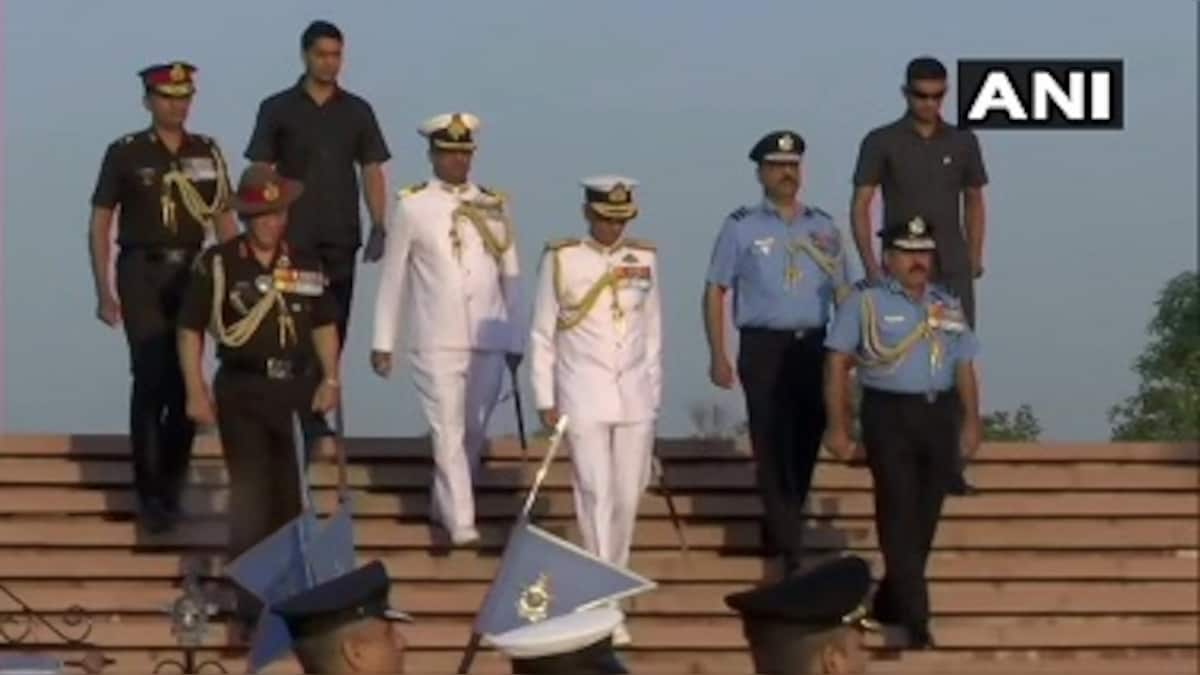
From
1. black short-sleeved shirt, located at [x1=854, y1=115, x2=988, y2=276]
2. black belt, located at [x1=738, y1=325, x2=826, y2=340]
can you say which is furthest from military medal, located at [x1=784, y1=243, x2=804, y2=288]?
black short-sleeved shirt, located at [x1=854, y1=115, x2=988, y2=276]

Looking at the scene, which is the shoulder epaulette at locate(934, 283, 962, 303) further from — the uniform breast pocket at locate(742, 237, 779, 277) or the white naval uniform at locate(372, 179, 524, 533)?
the white naval uniform at locate(372, 179, 524, 533)

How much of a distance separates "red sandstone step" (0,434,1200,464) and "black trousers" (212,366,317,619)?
5.69 feet

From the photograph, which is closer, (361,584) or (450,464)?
(361,584)

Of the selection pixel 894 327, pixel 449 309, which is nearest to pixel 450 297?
pixel 449 309

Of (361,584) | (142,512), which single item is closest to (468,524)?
(142,512)

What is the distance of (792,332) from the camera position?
14.5 meters

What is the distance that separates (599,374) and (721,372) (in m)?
0.66

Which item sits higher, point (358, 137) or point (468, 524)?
point (358, 137)

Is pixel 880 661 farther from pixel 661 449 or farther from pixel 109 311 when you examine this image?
Answer: pixel 109 311

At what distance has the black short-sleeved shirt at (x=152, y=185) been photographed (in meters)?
14.4

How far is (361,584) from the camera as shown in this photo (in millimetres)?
8320

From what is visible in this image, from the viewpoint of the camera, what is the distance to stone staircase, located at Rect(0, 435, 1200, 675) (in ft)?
46.5

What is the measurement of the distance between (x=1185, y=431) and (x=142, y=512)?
40.5 ft

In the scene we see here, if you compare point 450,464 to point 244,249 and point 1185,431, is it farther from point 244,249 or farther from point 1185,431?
point 1185,431
